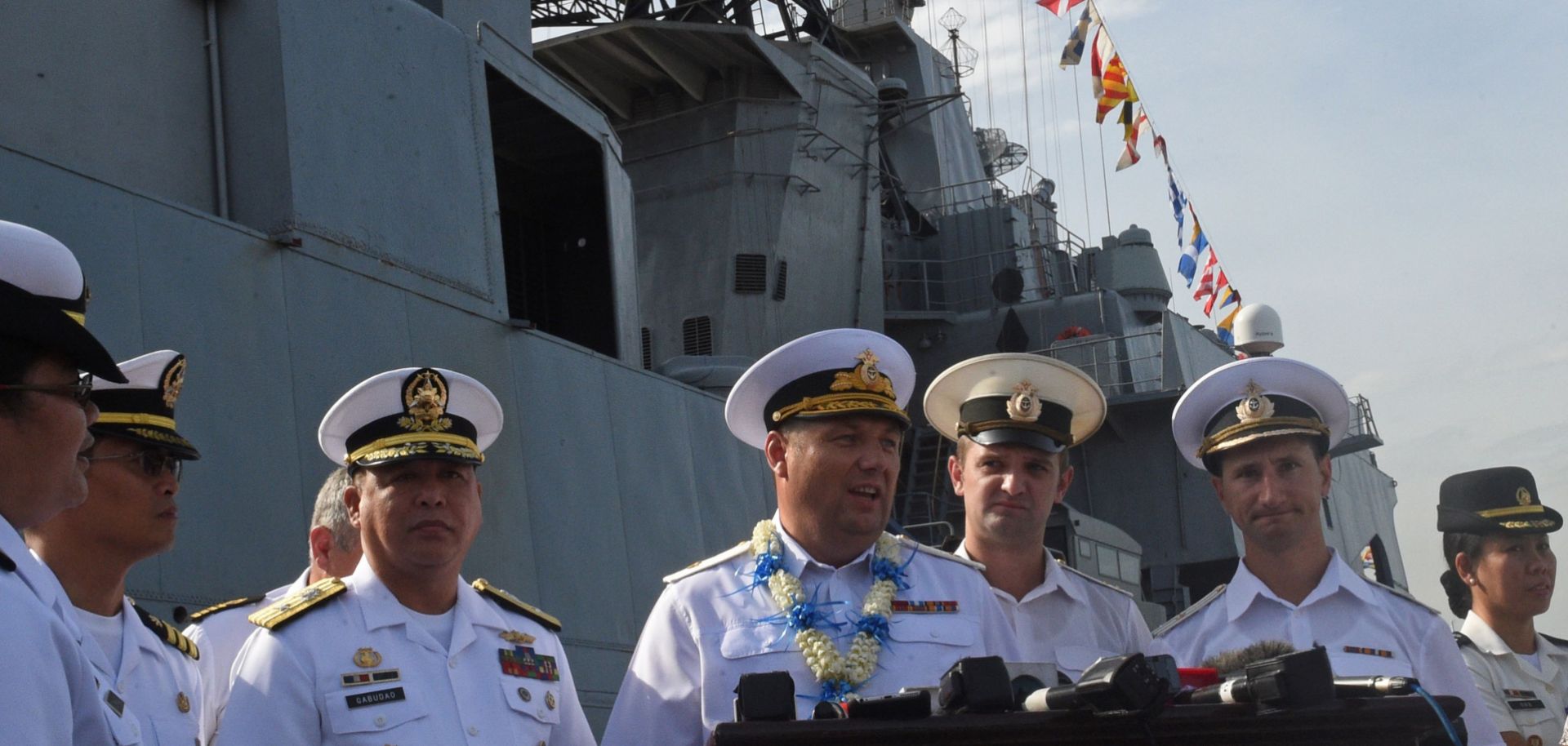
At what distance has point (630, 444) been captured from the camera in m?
7.24


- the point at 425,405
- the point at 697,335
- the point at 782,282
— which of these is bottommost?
the point at 425,405

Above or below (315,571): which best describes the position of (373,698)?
below

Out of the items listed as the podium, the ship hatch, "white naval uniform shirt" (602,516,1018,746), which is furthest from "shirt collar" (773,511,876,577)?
the ship hatch

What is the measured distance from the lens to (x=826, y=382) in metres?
2.97

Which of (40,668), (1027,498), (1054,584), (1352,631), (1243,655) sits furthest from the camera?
(1054,584)

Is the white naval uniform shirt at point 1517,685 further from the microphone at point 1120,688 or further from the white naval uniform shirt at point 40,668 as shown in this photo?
the white naval uniform shirt at point 40,668

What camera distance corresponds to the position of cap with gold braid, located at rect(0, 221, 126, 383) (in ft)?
5.96

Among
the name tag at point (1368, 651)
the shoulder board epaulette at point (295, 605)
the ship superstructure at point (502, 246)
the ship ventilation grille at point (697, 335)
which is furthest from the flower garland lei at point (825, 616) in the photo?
the ship ventilation grille at point (697, 335)

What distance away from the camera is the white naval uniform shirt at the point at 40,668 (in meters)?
1.55

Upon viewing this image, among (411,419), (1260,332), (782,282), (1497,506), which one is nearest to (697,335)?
(782,282)

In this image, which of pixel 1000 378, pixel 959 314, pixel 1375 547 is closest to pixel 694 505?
pixel 1000 378

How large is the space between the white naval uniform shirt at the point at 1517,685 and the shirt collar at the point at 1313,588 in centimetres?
81

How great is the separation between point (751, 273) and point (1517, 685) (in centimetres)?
901

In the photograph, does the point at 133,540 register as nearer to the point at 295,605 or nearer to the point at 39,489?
the point at 295,605
